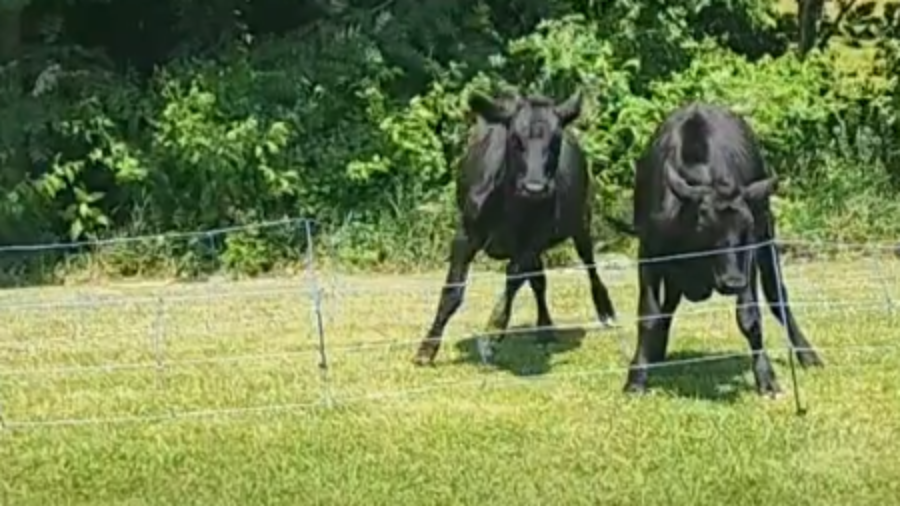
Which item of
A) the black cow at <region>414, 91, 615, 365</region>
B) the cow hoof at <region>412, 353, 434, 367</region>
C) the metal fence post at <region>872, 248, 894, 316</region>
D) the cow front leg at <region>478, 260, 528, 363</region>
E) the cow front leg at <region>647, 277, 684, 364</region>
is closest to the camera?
the cow front leg at <region>647, 277, 684, 364</region>

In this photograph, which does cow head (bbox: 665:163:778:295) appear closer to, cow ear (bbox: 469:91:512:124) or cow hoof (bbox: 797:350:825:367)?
cow hoof (bbox: 797:350:825:367)

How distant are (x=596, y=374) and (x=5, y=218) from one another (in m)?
7.01

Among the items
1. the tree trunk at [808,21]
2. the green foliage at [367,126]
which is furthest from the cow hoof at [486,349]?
the tree trunk at [808,21]

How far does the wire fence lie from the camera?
30.9 feet

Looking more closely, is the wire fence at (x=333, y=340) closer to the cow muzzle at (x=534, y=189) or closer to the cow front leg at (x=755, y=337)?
the cow front leg at (x=755, y=337)

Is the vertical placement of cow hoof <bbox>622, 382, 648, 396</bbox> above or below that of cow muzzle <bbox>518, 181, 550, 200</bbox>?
below

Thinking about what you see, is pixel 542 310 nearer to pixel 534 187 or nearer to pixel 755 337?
pixel 534 187

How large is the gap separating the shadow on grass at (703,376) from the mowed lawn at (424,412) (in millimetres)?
17

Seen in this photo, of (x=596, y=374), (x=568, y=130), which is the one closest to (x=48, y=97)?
(x=568, y=130)

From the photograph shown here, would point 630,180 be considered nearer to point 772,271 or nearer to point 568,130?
point 568,130

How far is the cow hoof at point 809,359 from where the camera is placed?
982 cm

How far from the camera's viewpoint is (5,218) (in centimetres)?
1505

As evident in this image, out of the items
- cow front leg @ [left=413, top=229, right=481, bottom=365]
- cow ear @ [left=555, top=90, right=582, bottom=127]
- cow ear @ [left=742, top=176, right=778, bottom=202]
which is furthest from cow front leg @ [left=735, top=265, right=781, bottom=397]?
cow front leg @ [left=413, top=229, right=481, bottom=365]

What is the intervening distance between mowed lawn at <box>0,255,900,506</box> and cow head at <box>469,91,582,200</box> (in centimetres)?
102
